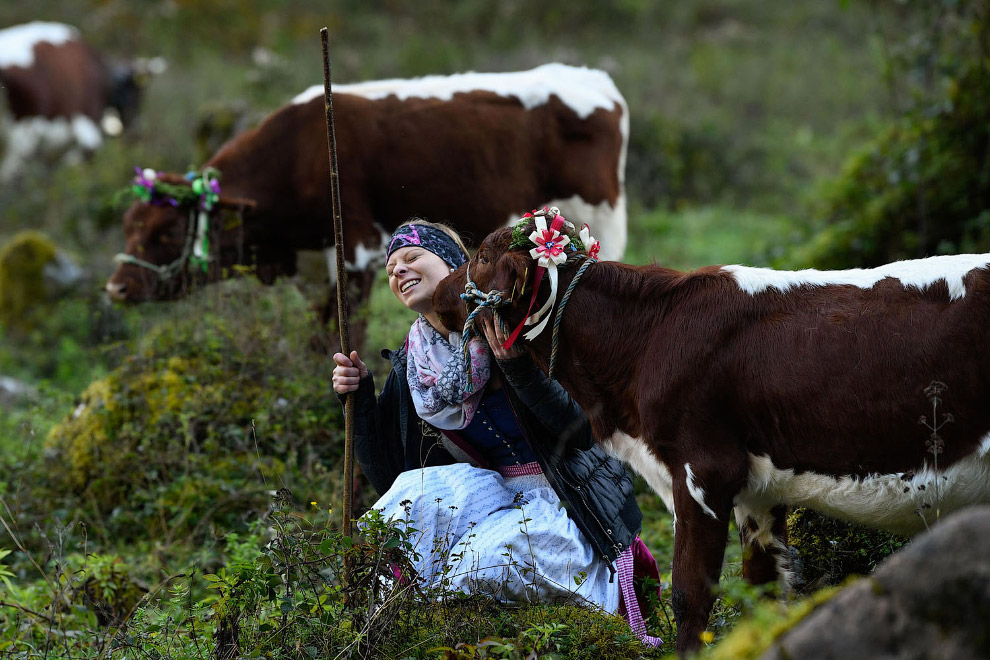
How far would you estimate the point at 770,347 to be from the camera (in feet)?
10.2

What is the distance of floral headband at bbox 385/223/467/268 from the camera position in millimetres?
3896

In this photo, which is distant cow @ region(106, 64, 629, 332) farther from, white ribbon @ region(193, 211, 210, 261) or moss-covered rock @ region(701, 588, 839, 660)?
moss-covered rock @ region(701, 588, 839, 660)

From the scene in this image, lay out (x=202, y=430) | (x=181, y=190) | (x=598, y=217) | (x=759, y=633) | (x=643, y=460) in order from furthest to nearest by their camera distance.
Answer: (x=598, y=217) → (x=181, y=190) → (x=202, y=430) → (x=643, y=460) → (x=759, y=633)

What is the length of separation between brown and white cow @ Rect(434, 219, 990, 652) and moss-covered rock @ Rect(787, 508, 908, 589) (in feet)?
1.34

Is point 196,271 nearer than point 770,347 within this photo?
No

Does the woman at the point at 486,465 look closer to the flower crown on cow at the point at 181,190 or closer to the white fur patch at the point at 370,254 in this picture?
the white fur patch at the point at 370,254

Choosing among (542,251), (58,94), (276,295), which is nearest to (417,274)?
(542,251)

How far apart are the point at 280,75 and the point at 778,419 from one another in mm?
14186

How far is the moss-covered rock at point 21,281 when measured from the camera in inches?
364

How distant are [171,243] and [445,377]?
345 centimetres

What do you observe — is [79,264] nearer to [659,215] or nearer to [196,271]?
[196,271]

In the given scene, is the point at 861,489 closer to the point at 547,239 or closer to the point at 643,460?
the point at 643,460

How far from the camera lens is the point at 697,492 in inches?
123

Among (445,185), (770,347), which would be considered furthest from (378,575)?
(445,185)
